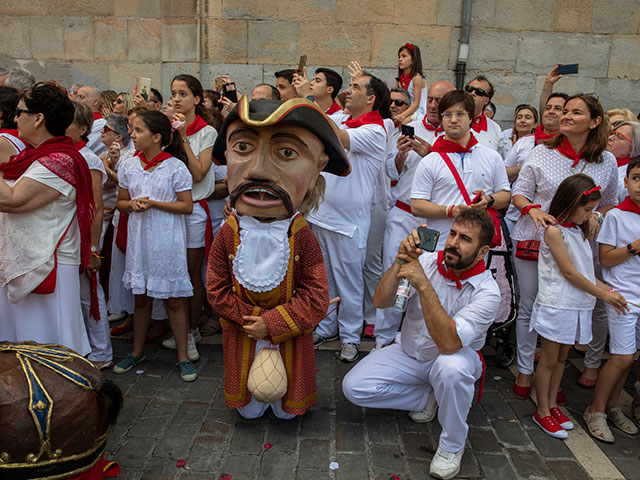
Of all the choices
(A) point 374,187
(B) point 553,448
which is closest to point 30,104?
(A) point 374,187

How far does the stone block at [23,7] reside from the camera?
7.29 m

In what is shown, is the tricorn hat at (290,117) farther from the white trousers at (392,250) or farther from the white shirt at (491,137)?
the white shirt at (491,137)

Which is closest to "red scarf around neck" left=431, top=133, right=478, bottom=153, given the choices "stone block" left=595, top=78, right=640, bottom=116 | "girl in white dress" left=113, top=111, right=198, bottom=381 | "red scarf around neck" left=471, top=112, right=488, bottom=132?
"red scarf around neck" left=471, top=112, right=488, bottom=132

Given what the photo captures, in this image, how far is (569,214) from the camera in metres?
3.39

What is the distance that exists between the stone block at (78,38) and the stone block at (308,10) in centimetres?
278

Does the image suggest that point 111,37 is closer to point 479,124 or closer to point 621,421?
point 479,124

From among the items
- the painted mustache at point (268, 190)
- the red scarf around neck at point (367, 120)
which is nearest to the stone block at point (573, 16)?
the red scarf around neck at point (367, 120)

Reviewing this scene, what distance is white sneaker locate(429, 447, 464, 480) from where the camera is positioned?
283 centimetres

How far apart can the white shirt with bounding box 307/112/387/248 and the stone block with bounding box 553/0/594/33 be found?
14.5 ft

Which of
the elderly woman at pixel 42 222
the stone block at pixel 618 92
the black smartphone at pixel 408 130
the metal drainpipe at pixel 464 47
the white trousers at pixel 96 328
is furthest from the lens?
the stone block at pixel 618 92

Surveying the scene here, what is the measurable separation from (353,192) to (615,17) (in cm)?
530

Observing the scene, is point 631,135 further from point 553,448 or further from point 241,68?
point 241,68

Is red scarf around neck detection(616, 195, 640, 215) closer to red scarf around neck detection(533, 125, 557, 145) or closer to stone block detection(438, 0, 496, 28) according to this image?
red scarf around neck detection(533, 125, 557, 145)

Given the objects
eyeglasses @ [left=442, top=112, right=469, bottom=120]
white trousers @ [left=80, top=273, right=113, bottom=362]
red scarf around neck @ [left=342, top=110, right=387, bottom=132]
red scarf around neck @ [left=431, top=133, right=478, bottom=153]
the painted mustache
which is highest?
eyeglasses @ [left=442, top=112, right=469, bottom=120]
